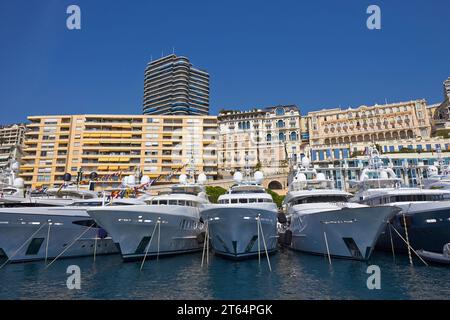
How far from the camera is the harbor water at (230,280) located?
45.2 ft

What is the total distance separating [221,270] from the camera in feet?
61.9

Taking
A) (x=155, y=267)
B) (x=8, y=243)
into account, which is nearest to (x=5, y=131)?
(x=8, y=243)

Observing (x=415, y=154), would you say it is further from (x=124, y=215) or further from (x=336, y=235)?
(x=124, y=215)

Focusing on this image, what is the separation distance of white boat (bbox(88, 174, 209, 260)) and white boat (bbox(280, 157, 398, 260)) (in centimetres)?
950

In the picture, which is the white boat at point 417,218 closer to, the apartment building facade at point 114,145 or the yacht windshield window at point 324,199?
the yacht windshield window at point 324,199

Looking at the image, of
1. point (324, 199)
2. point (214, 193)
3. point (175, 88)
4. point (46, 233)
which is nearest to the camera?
point (46, 233)

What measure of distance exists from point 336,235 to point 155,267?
1294cm

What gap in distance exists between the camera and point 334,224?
20766mm

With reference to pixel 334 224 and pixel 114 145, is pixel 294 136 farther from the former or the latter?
pixel 334 224
